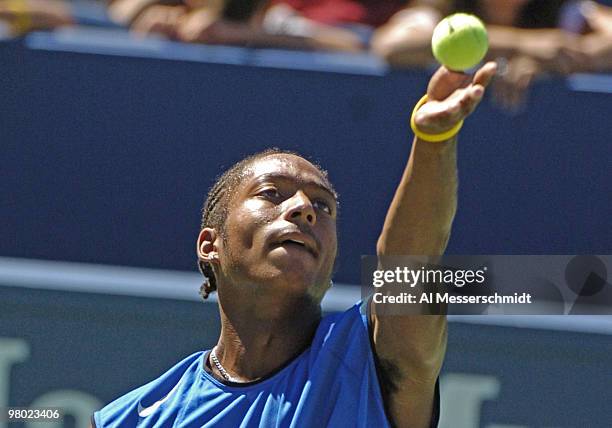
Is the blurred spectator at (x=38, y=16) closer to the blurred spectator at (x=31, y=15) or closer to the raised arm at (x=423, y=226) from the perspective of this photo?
the blurred spectator at (x=31, y=15)

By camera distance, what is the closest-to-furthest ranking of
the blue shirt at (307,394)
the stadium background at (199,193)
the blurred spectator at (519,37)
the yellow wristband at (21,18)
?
the blue shirt at (307,394), the stadium background at (199,193), the blurred spectator at (519,37), the yellow wristband at (21,18)

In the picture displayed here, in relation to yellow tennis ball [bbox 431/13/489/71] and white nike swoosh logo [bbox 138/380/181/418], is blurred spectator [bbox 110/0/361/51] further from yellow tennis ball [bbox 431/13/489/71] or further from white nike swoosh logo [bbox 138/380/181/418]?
Answer: yellow tennis ball [bbox 431/13/489/71]

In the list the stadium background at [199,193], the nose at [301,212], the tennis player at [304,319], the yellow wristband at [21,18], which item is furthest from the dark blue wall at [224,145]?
the nose at [301,212]

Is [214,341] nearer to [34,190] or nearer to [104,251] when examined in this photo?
[104,251]

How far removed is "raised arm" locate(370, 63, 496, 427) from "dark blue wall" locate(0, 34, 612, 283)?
Result: 2.13 metres

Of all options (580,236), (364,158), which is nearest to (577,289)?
(580,236)

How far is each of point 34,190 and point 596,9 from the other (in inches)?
85.4

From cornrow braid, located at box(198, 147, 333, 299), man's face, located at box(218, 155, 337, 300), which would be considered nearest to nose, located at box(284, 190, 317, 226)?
man's face, located at box(218, 155, 337, 300)

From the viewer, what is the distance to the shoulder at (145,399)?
2.86m

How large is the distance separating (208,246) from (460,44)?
2.79ft

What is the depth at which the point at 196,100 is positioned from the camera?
4.82 metres

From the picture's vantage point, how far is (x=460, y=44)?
241 cm

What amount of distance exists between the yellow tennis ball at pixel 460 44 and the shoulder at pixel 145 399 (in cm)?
91

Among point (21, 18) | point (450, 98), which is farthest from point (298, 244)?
point (21, 18)
